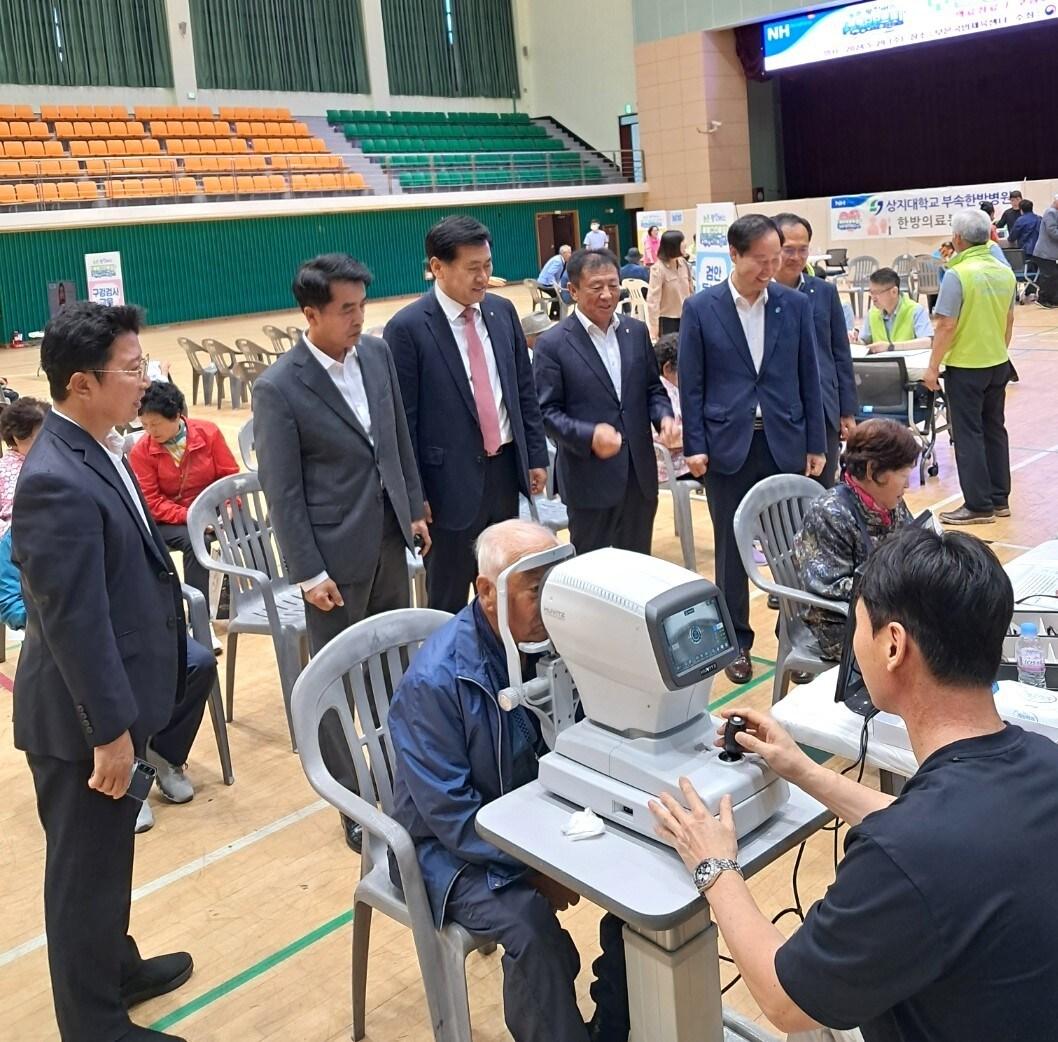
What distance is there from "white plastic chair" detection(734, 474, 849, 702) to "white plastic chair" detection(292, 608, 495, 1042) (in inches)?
44.9

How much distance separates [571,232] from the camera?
2266 centimetres

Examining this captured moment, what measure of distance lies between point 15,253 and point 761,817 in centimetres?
1674

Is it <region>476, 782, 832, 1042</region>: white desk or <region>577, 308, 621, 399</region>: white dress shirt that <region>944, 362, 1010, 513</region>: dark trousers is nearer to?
<region>577, 308, 621, 399</region>: white dress shirt

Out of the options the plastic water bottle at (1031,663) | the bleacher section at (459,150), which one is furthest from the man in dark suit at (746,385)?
the bleacher section at (459,150)

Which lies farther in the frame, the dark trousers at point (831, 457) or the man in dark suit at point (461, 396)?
the dark trousers at point (831, 457)

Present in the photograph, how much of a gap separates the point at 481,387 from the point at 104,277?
5585 millimetres

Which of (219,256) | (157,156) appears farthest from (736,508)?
(157,156)

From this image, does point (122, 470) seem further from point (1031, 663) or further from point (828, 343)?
point (828, 343)

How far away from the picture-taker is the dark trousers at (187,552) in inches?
173

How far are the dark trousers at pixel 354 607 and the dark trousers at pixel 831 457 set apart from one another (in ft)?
5.74

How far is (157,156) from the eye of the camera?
57.1 ft

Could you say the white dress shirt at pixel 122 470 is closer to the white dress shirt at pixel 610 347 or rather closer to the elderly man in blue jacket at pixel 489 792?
the elderly man in blue jacket at pixel 489 792

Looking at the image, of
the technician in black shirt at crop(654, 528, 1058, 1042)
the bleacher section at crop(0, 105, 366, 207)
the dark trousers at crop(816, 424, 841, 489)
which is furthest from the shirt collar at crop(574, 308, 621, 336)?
the bleacher section at crop(0, 105, 366, 207)

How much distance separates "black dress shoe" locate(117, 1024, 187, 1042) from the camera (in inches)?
87.0
